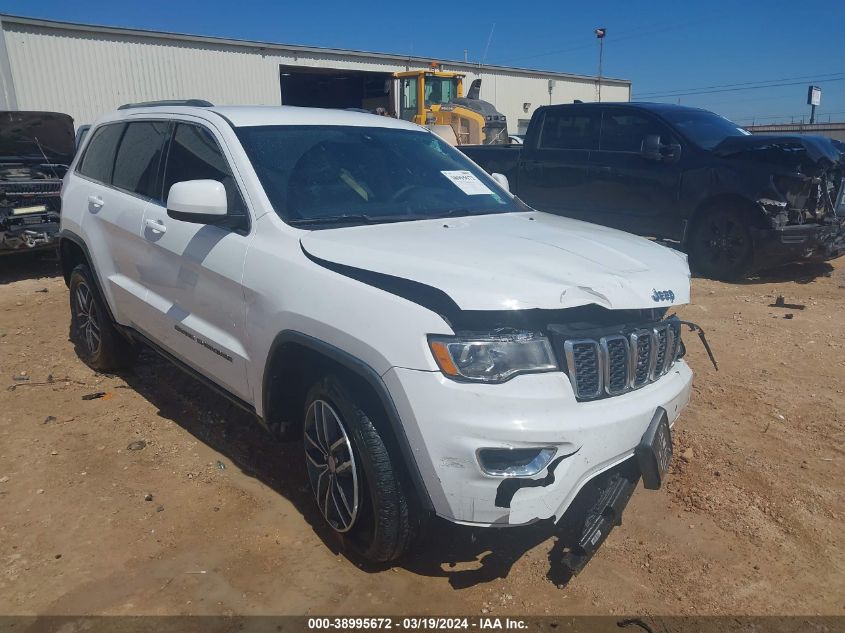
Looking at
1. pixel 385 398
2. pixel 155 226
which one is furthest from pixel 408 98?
pixel 385 398

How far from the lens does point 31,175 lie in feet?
28.9

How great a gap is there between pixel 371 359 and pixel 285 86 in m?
31.5

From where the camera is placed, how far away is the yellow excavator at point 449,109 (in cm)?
1667

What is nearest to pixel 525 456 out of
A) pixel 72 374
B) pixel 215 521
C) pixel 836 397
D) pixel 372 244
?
pixel 372 244

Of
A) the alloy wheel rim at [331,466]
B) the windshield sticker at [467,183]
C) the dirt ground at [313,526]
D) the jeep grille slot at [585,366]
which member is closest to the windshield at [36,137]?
the dirt ground at [313,526]

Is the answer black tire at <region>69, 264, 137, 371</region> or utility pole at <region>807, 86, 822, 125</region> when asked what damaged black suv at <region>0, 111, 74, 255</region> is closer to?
black tire at <region>69, 264, 137, 371</region>

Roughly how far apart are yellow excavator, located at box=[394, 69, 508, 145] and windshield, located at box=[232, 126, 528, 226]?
35.8 feet

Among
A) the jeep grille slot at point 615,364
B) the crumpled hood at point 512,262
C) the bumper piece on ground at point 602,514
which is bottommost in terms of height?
the bumper piece on ground at point 602,514

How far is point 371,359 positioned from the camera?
248cm

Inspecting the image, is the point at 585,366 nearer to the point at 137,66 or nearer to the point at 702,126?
the point at 702,126

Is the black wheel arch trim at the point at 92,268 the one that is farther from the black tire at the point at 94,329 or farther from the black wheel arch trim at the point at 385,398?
the black wheel arch trim at the point at 385,398

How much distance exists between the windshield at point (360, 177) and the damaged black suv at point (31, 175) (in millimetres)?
6317

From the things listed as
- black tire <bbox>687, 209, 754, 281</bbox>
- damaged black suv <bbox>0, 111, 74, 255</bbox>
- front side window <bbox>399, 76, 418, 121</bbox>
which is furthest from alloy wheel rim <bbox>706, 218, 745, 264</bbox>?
front side window <bbox>399, 76, 418, 121</bbox>

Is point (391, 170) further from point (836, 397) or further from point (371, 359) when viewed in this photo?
point (836, 397)
